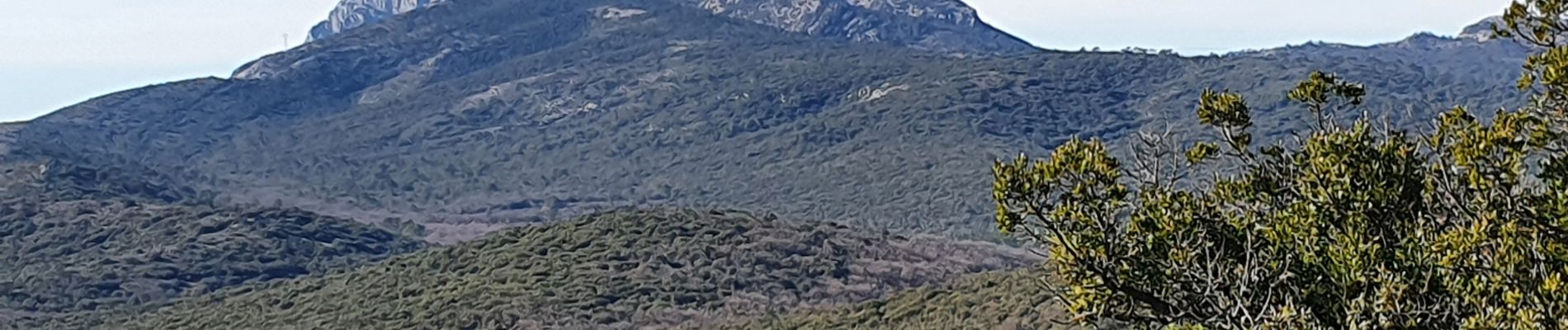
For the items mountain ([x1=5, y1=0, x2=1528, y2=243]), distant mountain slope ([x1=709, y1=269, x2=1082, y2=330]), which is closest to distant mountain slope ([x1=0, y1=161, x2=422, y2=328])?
mountain ([x1=5, y1=0, x2=1528, y2=243])

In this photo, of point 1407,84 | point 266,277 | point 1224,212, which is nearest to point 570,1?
point 1407,84

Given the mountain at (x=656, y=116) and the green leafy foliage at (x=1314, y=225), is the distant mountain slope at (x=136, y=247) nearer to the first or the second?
the mountain at (x=656, y=116)

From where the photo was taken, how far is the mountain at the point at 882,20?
18238 centimetres

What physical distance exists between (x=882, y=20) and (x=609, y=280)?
5471 inches

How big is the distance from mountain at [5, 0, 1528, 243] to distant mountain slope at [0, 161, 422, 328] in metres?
13.7

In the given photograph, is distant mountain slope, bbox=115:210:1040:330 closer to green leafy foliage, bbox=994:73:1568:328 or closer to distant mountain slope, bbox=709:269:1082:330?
distant mountain slope, bbox=709:269:1082:330

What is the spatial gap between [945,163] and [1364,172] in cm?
Result: 9519

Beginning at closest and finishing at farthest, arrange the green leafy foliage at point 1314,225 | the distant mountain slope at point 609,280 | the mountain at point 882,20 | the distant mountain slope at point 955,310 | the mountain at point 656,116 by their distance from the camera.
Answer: the green leafy foliage at point 1314,225, the distant mountain slope at point 955,310, the distant mountain slope at point 609,280, the mountain at point 656,116, the mountain at point 882,20

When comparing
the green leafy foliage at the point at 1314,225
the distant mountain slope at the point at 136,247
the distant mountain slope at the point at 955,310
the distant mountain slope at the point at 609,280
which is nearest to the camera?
the green leafy foliage at the point at 1314,225

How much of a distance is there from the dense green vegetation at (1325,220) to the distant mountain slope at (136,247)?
55578mm

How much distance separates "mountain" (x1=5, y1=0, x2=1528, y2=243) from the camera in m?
109

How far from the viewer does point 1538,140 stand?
8.69 m

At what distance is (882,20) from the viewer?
616 ft

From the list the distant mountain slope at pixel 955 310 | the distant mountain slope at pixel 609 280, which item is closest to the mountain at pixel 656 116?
the distant mountain slope at pixel 609 280
